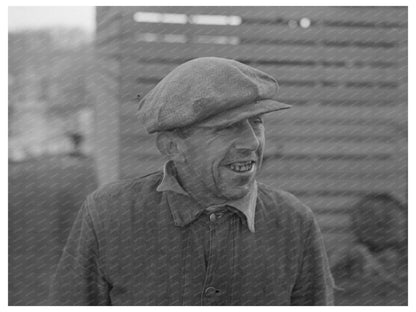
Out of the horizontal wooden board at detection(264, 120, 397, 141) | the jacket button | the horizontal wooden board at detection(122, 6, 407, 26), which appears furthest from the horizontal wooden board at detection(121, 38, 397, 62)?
the jacket button

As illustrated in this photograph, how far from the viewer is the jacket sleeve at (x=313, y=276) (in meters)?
1.83

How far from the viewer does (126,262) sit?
1752 mm

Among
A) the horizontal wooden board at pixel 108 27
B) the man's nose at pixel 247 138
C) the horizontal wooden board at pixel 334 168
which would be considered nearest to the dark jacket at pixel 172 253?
the man's nose at pixel 247 138

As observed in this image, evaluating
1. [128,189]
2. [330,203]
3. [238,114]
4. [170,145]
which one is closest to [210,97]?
[238,114]

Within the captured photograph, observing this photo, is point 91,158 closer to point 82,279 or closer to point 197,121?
point 82,279

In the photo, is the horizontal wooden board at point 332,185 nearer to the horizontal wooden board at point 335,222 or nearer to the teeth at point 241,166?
the horizontal wooden board at point 335,222

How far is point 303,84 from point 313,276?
1.47 meters

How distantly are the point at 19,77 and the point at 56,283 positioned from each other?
63.6 inches

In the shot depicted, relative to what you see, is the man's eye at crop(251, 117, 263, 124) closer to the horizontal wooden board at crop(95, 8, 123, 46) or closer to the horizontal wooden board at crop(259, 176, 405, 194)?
the horizontal wooden board at crop(95, 8, 123, 46)

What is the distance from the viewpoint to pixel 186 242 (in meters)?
1.74

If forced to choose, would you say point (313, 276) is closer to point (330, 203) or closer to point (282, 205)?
point (282, 205)

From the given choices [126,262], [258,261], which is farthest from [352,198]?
[126,262]

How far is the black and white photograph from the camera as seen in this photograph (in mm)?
1624

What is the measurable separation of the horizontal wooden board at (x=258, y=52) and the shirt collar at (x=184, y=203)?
1.10 meters
